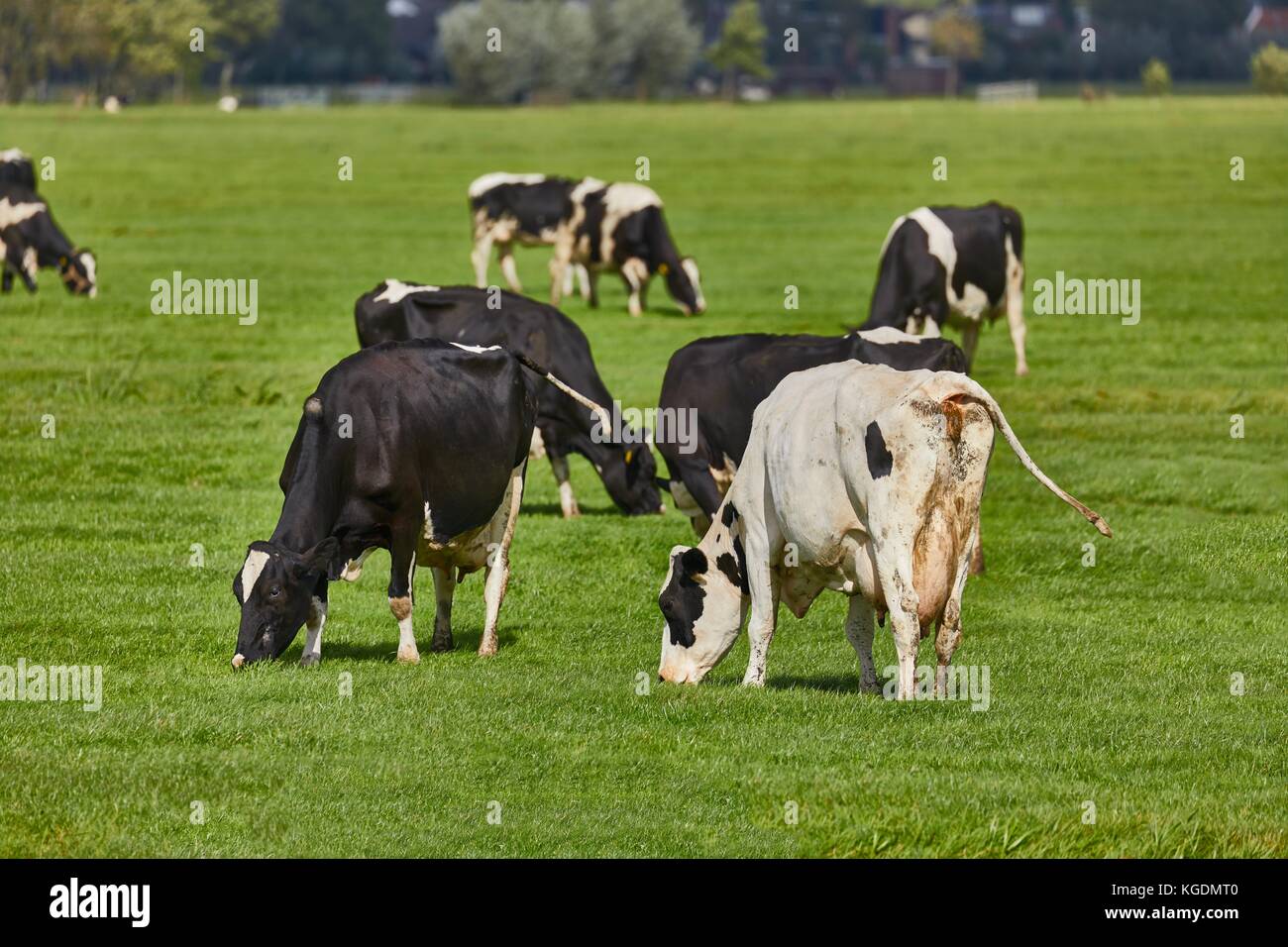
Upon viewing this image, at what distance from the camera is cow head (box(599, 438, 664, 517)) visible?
68.8 ft

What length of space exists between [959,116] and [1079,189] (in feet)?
152

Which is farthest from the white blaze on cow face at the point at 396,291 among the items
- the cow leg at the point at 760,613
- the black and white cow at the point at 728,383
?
the cow leg at the point at 760,613

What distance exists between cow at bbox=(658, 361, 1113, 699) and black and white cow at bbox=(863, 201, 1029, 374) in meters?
13.4

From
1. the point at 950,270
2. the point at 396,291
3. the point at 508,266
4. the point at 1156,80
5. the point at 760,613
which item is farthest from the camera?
the point at 1156,80

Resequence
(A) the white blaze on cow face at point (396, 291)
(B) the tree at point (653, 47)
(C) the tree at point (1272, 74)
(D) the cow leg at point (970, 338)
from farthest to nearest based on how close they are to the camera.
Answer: (B) the tree at point (653, 47) < (C) the tree at point (1272, 74) < (D) the cow leg at point (970, 338) < (A) the white blaze on cow face at point (396, 291)

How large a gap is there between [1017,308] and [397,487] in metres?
17.3

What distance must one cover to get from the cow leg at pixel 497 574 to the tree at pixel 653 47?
15323cm

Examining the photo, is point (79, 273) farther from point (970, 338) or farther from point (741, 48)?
point (741, 48)

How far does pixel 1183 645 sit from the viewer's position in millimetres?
15398

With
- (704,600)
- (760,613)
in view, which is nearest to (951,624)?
(760,613)

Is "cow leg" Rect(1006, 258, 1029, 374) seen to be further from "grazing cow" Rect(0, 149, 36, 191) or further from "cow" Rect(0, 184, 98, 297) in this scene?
"grazing cow" Rect(0, 149, 36, 191)

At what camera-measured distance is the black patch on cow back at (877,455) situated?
12.0m

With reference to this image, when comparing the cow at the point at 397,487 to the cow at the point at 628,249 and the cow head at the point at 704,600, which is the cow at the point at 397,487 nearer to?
the cow head at the point at 704,600

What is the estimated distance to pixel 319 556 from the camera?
13.2 meters
